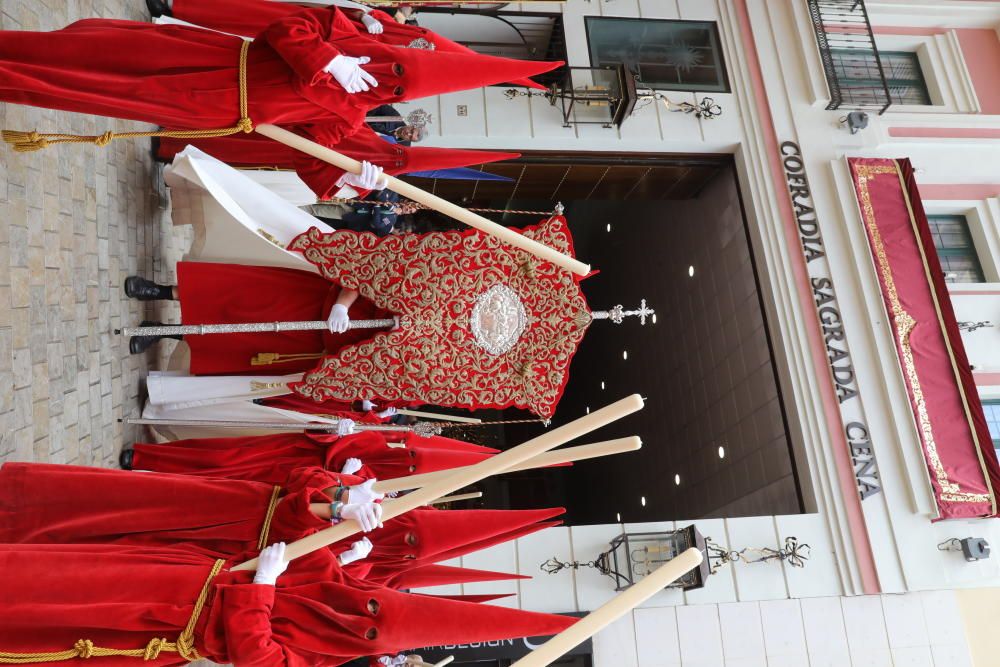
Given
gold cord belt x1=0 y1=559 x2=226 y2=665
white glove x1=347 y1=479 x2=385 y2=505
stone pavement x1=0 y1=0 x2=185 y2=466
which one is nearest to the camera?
gold cord belt x1=0 y1=559 x2=226 y2=665

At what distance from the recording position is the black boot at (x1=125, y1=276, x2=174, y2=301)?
449 centimetres

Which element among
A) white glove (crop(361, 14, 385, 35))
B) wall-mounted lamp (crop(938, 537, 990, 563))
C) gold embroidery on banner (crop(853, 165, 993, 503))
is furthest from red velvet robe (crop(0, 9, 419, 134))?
wall-mounted lamp (crop(938, 537, 990, 563))

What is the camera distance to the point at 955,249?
295 inches

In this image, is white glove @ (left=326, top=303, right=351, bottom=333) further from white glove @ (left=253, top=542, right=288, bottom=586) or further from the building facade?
the building facade

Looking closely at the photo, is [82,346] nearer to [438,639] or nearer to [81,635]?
[81,635]

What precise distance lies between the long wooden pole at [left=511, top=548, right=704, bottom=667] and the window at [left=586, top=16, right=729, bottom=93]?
6294 millimetres

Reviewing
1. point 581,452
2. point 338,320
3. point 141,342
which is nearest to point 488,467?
point 581,452

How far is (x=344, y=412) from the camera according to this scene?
4.86 meters

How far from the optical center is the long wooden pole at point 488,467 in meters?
2.39

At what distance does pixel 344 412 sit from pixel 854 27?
273 inches

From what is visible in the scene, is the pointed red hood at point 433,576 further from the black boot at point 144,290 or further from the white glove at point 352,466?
the black boot at point 144,290

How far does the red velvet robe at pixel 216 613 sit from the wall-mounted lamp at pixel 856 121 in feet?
21.2

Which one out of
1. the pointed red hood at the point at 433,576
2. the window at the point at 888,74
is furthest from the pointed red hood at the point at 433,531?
the window at the point at 888,74

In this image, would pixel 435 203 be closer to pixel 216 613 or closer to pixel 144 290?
pixel 144 290
